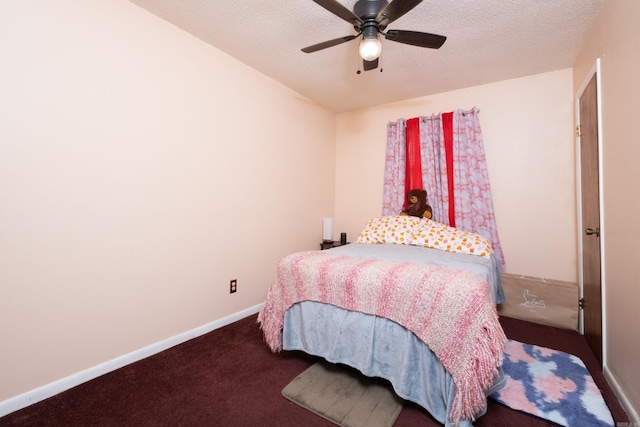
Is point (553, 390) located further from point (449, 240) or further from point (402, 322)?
point (449, 240)

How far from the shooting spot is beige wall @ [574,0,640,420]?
4.54 feet

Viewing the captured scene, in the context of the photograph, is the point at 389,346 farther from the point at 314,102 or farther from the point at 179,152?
the point at 314,102

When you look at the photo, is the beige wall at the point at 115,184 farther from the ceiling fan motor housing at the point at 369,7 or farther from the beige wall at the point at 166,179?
the ceiling fan motor housing at the point at 369,7

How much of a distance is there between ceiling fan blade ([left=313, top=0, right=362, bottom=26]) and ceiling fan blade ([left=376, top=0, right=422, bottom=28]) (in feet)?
0.44

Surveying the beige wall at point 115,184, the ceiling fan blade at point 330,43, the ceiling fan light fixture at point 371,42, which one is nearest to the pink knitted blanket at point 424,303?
the beige wall at point 115,184

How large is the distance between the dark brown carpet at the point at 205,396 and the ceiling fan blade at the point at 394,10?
2112 mm

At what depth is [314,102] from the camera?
3623 millimetres

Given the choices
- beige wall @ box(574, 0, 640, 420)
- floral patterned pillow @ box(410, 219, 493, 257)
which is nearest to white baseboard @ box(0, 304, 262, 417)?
floral patterned pillow @ box(410, 219, 493, 257)

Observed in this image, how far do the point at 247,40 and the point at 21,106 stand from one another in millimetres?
1517

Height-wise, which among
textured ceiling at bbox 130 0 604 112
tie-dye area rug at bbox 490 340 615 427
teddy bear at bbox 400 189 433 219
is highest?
textured ceiling at bbox 130 0 604 112

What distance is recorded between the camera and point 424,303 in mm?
1421

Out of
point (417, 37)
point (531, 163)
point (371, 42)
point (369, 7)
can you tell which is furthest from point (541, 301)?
point (369, 7)

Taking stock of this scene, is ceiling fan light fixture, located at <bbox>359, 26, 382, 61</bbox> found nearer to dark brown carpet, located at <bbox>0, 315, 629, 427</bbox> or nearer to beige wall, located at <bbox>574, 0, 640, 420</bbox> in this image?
beige wall, located at <bbox>574, 0, 640, 420</bbox>

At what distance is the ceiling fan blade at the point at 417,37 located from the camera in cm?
175
